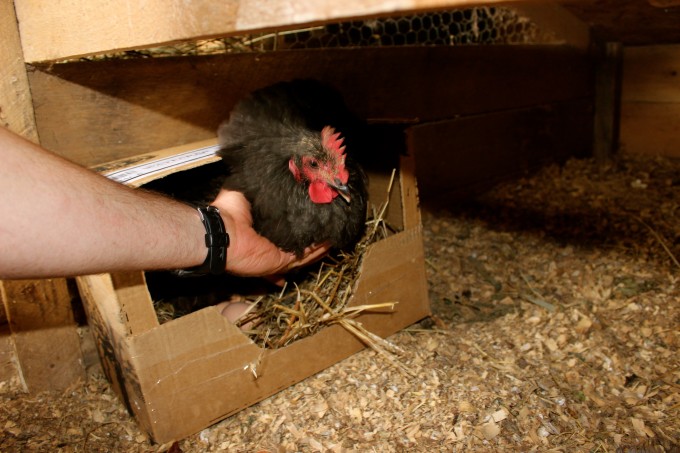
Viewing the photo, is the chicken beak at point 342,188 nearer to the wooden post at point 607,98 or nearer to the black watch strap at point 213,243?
the black watch strap at point 213,243

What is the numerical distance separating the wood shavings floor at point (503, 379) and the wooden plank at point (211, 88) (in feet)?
2.53

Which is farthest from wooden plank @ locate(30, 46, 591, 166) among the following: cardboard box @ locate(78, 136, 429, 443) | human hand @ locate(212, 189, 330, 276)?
human hand @ locate(212, 189, 330, 276)

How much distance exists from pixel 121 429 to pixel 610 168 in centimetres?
283

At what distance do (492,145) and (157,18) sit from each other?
2.21 metres

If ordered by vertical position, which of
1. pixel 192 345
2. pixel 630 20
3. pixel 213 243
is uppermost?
pixel 630 20

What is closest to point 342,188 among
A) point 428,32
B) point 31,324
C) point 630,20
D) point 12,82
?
point 12,82

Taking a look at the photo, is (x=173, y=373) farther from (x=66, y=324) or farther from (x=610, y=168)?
(x=610, y=168)

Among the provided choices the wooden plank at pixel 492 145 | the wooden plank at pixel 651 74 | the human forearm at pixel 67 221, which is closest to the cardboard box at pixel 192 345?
the human forearm at pixel 67 221

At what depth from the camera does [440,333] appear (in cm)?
179

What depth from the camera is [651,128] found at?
2.96 m

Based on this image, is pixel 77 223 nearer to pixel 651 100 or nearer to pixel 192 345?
pixel 192 345

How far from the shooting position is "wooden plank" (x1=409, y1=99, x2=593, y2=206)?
258cm

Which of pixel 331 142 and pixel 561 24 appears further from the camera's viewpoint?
pixel 561 24

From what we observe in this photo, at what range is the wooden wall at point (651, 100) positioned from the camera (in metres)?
2.79
